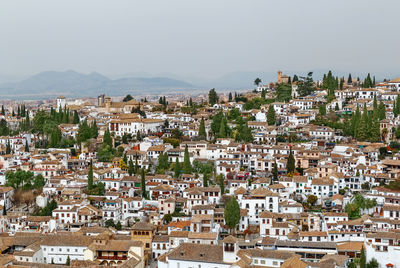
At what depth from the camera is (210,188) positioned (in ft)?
120

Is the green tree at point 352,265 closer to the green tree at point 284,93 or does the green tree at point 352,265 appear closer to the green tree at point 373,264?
the green tree at point 373,264

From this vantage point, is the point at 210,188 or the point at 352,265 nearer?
the point at 352,265

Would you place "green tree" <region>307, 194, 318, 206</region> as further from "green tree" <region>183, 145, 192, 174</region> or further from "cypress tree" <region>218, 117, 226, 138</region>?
"cypress tree" <region>218, 117, 226, 138</region>

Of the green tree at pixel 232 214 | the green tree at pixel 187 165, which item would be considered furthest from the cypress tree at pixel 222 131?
the green tree at pixel 232 214

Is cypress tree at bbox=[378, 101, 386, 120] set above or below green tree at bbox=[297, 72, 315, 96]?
below

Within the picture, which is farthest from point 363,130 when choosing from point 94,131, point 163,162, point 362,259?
point 94,131

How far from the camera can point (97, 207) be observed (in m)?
37.2

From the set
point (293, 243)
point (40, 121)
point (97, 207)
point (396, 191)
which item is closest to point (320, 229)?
point (293, 243)

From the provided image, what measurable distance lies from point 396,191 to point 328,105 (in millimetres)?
23634

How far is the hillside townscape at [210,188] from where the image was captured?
1158 inches

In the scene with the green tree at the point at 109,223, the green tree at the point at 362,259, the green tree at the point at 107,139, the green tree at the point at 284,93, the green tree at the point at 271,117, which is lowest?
the green tree at the point at 109,223

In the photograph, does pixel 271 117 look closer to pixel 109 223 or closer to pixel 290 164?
pixel 290 164

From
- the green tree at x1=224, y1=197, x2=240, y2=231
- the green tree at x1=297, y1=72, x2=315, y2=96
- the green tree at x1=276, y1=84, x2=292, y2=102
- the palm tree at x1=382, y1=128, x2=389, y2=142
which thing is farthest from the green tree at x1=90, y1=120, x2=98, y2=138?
the palm tree at x1=382, y1=128, x2=389, y2=142

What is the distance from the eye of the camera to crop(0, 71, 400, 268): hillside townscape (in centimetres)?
2942
